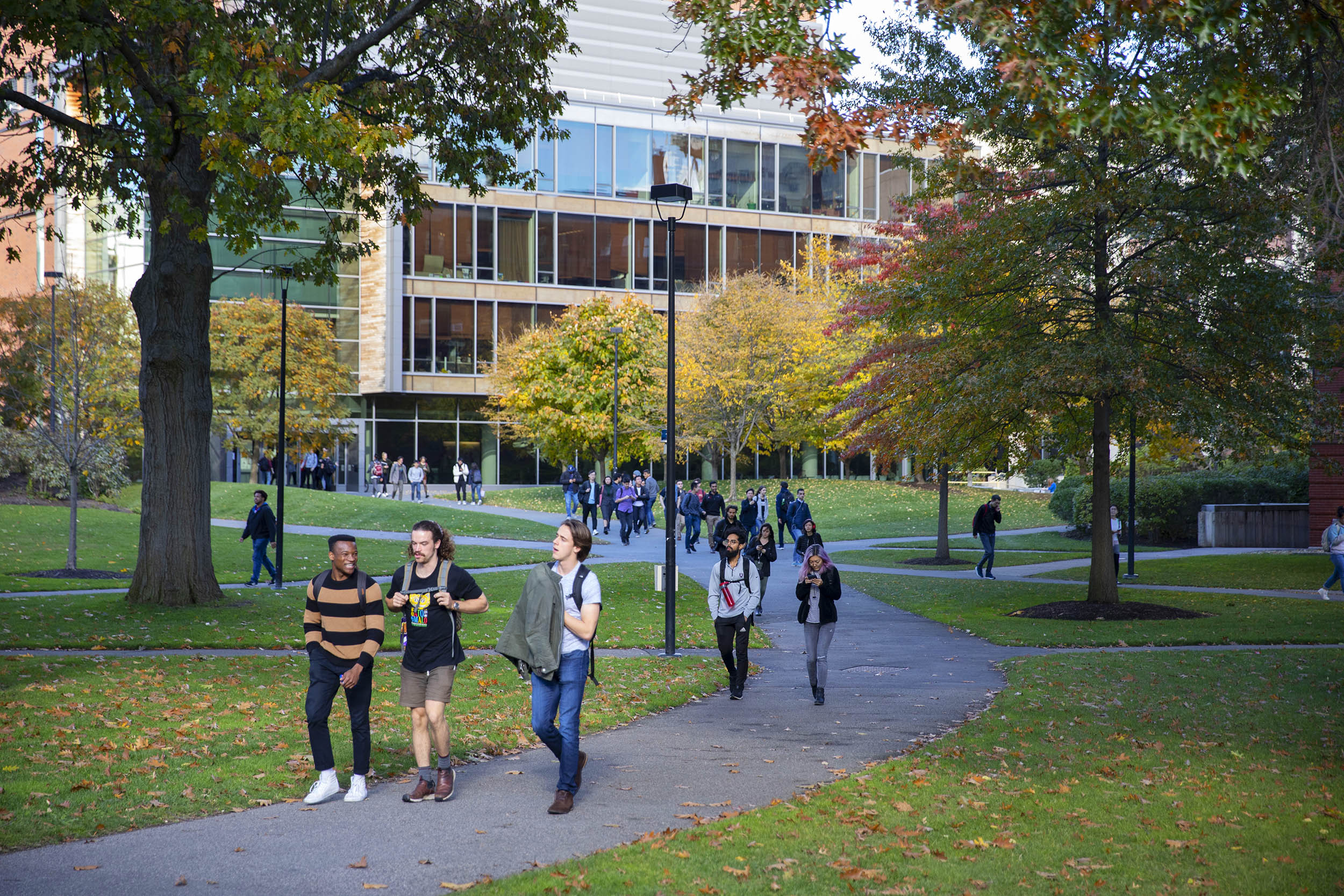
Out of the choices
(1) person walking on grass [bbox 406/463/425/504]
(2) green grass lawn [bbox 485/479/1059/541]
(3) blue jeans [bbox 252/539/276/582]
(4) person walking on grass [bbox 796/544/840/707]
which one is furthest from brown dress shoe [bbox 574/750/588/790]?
(1) person walking on grass [bbox 406/463/425/504]

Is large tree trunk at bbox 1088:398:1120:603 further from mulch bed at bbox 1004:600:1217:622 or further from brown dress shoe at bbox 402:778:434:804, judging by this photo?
brown dress shoe at bbox 402:778:434:804

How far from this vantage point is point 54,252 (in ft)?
172

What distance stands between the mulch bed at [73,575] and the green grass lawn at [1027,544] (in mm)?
19666

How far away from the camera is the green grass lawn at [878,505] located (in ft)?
127

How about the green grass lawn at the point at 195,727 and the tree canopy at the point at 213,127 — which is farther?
the tree canopy at the point at 213,127

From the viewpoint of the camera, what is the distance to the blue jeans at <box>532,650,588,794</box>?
703 cm

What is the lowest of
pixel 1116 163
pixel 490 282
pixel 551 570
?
pixel 551 570

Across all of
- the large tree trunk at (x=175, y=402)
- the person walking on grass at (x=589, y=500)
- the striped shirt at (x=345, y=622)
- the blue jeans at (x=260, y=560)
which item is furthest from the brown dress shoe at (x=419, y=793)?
the person walking on grass at (x=589, y=500)

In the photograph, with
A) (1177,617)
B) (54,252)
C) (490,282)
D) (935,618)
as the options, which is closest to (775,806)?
(935,618)

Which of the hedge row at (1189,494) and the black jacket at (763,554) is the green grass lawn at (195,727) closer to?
the black jacket at (763,554)

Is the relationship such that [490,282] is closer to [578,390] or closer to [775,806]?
[578,390]

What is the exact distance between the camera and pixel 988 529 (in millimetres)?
24641

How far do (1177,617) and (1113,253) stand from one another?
5.67 m

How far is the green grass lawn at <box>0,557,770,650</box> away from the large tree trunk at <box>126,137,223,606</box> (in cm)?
53
